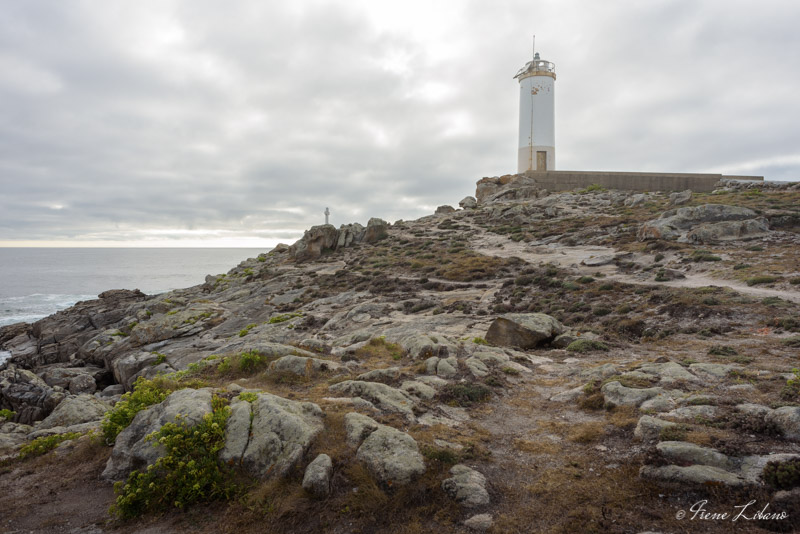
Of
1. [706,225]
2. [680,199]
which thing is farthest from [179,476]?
[680,199]

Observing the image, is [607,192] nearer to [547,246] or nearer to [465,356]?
[547,246]

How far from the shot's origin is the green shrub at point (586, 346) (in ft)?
43.9

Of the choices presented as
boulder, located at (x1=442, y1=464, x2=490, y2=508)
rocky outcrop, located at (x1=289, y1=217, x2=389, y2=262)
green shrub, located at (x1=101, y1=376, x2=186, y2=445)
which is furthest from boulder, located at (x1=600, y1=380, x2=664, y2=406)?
rocky outcrop, located at (x1=289, y1=217, x2=389, y2=262)

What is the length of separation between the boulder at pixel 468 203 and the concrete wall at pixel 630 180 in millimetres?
9109

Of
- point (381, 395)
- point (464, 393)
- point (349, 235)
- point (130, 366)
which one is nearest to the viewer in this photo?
point (381, 395)

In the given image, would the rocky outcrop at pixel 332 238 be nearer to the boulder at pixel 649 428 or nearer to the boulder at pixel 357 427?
the boulder at pixel 357 427

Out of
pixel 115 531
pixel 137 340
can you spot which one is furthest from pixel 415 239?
pixel 115 531

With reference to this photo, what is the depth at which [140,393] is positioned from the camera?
7.72 meters

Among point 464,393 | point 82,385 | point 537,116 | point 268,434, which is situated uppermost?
point 537,116

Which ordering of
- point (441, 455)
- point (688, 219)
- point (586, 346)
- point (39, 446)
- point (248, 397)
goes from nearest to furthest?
point (441, 455)
point (248, 397)
point (39, 446)
point (586, 346)
point (688, 219)

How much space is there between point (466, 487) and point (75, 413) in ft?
38.0

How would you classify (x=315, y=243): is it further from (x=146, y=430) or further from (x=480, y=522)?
(x=480, y=522)

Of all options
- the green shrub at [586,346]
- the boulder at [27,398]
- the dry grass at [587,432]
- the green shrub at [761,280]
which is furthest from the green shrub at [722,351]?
the boulder at [27,398]

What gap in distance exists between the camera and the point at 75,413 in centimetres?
1117
